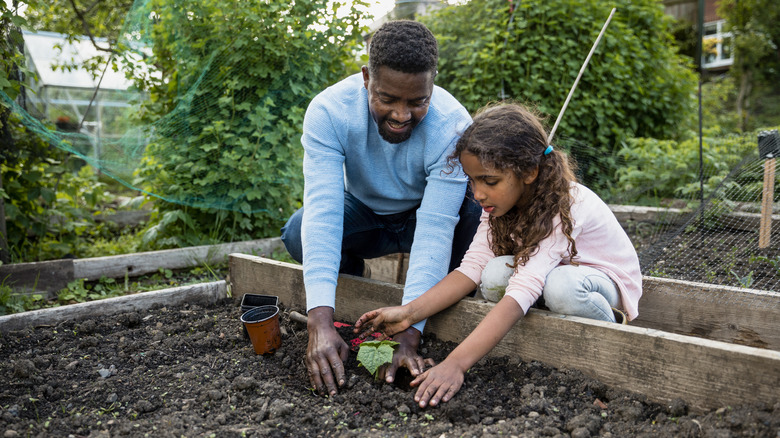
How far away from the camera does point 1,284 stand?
10.2ft

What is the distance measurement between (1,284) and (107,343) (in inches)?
48.0

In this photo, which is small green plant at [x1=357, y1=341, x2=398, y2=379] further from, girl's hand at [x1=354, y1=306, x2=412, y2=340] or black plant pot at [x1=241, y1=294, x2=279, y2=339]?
black plant pot at [x1=241, y1=294, x2=279, y2=339]

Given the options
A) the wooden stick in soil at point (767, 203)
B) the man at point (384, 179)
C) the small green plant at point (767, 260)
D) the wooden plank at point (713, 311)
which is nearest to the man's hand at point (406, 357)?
the man at point (384, 179)

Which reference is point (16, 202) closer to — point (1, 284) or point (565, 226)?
point (1, 284)

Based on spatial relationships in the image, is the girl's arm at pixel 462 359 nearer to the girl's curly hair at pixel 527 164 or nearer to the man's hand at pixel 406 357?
the man's hand at pixel 406 357

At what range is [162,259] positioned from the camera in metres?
3.72

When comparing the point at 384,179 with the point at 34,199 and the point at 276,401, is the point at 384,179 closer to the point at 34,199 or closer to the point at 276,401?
the point at 276,401

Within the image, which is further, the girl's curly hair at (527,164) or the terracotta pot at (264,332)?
the terracotta pot at (264,332)

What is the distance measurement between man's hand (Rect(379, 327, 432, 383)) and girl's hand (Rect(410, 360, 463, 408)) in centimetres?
11

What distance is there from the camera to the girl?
6.04ft

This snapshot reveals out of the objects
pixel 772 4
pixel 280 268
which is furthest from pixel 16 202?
pixel 772 4

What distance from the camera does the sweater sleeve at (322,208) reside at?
2.09m

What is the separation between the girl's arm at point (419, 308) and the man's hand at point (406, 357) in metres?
0.04

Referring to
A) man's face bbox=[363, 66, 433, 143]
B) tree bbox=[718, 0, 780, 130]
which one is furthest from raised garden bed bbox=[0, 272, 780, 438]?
tree bbox=[718, 0, 780, 130]
